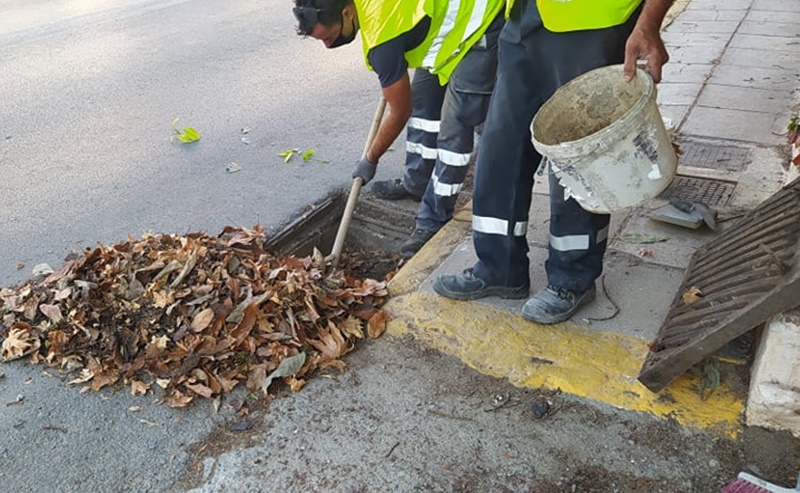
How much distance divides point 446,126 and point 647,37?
1447 mm

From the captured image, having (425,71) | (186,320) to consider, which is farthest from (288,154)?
(186,320)

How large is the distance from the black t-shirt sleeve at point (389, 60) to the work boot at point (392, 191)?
4.38 ft

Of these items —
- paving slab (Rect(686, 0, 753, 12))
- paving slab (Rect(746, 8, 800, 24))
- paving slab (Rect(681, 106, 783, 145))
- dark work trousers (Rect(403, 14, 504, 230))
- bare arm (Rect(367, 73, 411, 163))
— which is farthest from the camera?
paving slab (Rect(686, 0, 753, 12))

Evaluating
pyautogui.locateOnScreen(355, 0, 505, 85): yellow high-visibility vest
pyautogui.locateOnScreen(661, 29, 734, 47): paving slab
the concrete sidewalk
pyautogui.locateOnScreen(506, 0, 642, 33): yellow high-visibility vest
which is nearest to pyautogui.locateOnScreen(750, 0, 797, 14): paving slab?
pyautogui.locateOnScreen(661, 29, 734, 47): paving slab

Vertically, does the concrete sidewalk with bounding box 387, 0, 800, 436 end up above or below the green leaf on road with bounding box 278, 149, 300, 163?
above

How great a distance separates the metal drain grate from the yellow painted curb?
10cm

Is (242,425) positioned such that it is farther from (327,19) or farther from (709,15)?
(709,15)

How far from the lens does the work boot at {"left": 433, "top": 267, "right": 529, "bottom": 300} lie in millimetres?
3014

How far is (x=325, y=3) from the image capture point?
2.90 m

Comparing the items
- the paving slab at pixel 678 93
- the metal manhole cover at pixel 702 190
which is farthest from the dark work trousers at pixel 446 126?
the paving slab at pixel 678 93

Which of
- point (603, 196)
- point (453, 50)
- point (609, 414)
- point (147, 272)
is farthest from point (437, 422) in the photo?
point (453, 50)

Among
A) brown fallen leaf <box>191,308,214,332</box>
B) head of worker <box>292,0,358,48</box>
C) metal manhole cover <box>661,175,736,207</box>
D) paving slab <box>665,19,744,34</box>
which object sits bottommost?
paving slab <box>665,19,744,34</box>

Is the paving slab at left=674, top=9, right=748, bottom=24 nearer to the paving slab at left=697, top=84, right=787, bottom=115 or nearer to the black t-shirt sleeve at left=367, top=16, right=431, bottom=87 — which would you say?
the paving slab at left=697, top=84, right=787, bottom=115

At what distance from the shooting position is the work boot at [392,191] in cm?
428
